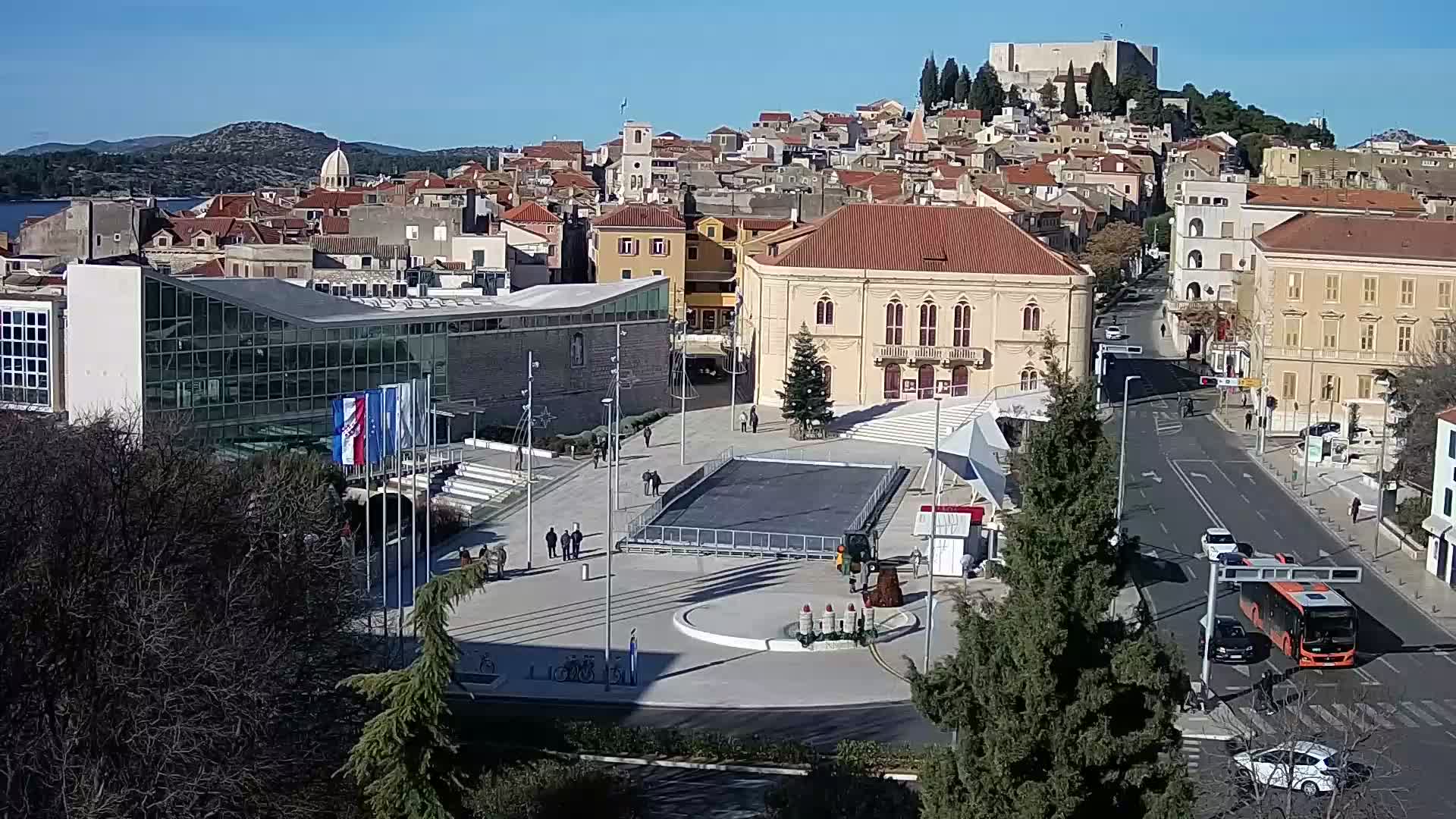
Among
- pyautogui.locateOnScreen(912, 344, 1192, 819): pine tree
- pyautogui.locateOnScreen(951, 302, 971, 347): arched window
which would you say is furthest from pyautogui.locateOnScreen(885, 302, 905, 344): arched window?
pyautogui.locateOnScreen(912, 344, 1192, 819): pine tree

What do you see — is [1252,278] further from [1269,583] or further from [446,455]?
[1269,583]

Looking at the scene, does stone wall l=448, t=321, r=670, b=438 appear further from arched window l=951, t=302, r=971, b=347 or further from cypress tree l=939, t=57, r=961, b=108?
cypress tree l=939, t=57, r=961, b=108

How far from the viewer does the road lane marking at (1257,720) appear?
888 inches

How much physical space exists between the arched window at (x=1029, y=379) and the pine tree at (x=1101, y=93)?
3902 inches

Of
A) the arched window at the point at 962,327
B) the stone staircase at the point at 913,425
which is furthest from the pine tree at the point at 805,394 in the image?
the arched window at the point at 962,327

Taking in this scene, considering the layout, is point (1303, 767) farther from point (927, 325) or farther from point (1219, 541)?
point (927, 325)

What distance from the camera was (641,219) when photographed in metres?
63.8

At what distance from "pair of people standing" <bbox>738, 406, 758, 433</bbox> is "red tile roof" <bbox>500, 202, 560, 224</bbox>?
23890 mm

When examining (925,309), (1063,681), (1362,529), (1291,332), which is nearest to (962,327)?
(925,309)

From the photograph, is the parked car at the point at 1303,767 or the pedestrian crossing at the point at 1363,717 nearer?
the parked car at the point at 1303,767

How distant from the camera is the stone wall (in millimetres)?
45469

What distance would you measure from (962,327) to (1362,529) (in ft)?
50.8

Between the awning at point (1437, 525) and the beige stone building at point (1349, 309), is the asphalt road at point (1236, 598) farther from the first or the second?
the beige stone building at point (1349, 309)

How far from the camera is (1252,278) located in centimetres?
5653
